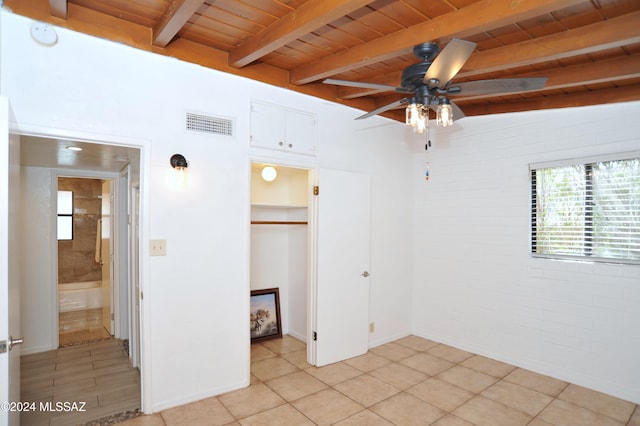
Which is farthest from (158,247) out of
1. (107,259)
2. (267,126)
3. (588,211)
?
(588,211)

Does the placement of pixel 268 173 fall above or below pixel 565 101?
below

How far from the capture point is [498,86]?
222 centimetres

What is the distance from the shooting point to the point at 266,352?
156 inches

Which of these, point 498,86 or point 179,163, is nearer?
point 498,86

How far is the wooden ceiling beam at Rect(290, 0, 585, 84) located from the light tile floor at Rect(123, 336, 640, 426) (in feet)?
9.06

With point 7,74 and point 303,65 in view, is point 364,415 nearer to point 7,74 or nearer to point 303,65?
point 303,65

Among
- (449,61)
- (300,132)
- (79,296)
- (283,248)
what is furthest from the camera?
(79,296)

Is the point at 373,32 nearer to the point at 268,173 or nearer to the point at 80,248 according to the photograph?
the point at 268,173

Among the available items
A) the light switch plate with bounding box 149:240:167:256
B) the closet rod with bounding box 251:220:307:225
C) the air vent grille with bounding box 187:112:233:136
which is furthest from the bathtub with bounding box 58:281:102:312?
the air vent grille with bounding box 187:112:233:136

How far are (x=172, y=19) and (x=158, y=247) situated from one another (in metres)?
1.61

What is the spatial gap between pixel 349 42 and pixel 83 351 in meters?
4.31

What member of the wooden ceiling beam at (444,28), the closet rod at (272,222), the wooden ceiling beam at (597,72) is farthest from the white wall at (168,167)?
the wooden ceiling beam at (597,72)

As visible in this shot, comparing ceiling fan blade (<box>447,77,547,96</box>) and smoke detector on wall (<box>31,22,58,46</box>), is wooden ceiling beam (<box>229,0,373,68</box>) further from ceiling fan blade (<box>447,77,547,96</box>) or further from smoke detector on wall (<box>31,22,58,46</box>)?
smoke detector on wall (<box>31,22,58,46</box>)

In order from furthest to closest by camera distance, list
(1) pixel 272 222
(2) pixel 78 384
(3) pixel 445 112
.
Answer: (1) pixel 272 222
(2) pixel 78 384
(3) pixel 445 112
